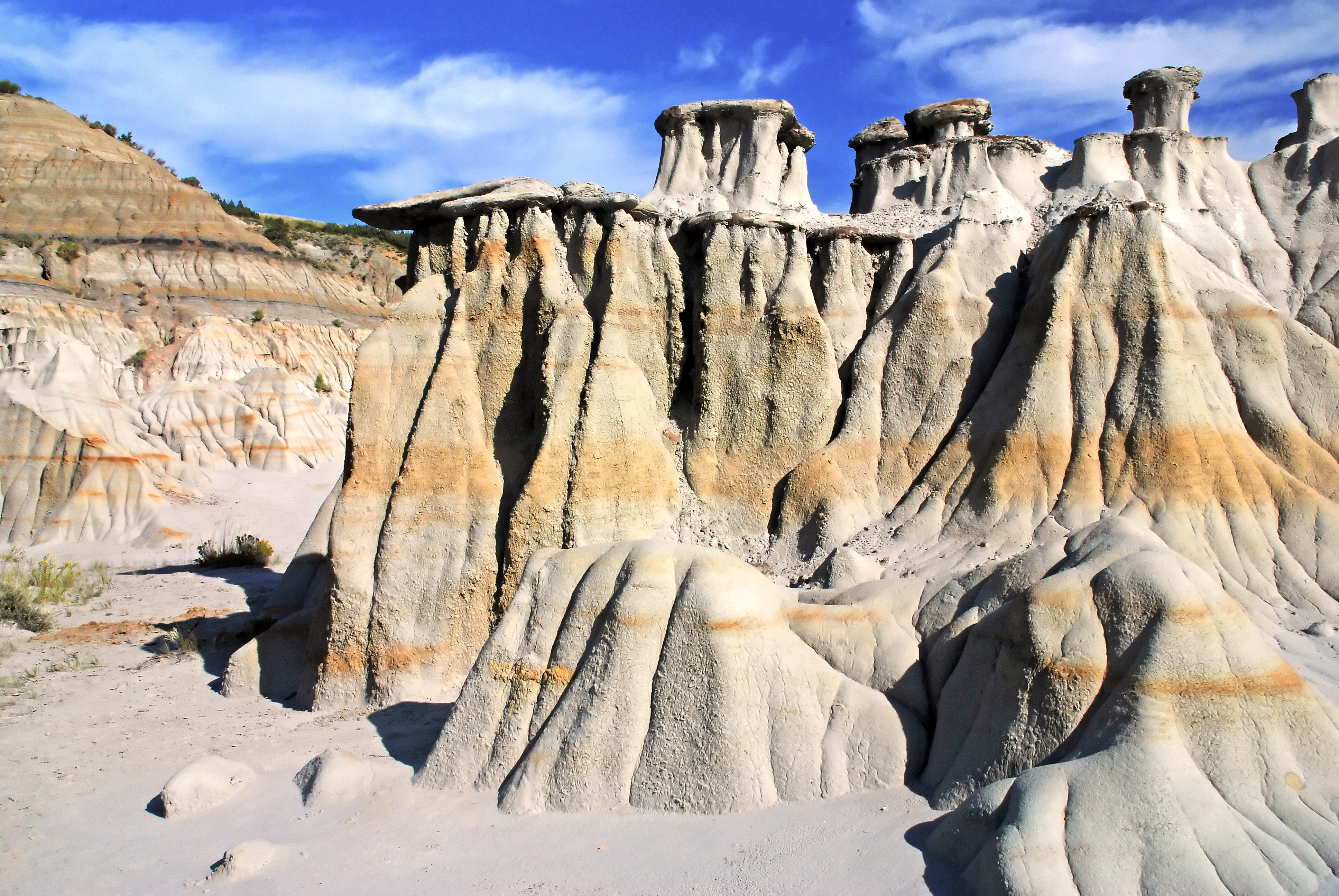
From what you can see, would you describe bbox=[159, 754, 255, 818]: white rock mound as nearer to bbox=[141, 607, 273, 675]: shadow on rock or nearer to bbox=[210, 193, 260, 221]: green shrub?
bbox=[141, 607, 273, 675]: shadow on rock

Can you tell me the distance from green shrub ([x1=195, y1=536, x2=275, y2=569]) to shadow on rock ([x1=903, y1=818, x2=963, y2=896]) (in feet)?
57.1

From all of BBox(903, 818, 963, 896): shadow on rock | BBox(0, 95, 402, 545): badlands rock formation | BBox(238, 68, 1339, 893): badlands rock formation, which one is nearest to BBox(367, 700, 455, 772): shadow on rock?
BBox(238, 68, 1339, 893): badlands rock formation

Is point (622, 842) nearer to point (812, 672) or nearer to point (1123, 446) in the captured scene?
point (812, 672)

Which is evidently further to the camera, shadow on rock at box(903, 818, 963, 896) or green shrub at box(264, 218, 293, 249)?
green shrub at box(264, 218, 293, 249)

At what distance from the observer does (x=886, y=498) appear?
41.4 feet

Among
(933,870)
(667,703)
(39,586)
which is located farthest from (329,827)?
(39,586)

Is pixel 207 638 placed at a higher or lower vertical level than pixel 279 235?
lower

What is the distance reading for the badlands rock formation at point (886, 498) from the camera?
5.83 metres

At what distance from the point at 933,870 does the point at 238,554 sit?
704 inches

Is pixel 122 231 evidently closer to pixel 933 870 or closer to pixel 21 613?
pixel 21 613

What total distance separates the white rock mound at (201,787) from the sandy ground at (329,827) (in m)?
0.08

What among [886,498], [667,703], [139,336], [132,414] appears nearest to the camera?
[667,703]

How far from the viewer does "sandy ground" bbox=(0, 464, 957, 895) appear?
608cm

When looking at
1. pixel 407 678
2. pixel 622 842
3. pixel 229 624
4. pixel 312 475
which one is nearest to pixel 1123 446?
pixel 622 842
